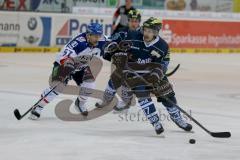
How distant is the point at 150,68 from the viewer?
28.5 feet

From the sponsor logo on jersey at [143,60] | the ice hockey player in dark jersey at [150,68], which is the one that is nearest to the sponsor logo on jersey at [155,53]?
the ice hockey player in dark jersey at [150,68]

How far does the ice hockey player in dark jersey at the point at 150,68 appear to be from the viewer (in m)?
8.32

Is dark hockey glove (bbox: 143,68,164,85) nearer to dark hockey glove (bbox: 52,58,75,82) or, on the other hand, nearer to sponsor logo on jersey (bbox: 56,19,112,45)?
dark hockey glove (bbox: 52,58,75,82)

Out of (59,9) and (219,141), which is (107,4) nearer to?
(59,9)

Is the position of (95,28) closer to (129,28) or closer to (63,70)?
(63,70)

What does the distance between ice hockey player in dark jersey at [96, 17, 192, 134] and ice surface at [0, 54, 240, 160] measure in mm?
267

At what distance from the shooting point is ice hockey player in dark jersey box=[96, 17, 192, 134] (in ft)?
27.3

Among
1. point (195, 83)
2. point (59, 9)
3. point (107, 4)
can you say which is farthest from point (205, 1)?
point (195, 83)

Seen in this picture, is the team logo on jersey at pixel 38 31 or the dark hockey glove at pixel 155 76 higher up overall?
the dark hockey glove at pixel 155 76

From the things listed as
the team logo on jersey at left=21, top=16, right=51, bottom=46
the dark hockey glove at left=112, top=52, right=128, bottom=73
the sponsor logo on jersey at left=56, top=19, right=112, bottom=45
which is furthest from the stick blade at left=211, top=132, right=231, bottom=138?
the sponsor logo on jersey at left=56, top=19, right=112, bottom=45

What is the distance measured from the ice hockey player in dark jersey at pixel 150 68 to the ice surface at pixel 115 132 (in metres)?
0.27

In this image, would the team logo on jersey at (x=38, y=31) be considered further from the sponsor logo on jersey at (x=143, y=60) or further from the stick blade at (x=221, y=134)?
the stick blade at (x=221, y=134)

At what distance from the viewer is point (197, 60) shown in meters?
21.4

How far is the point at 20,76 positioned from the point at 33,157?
809cm
